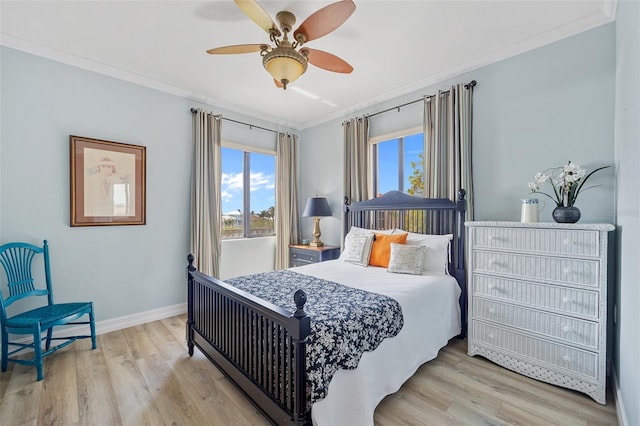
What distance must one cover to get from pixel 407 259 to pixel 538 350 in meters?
1.20

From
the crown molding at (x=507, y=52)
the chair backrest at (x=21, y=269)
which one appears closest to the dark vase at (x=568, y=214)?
the crown molding at (x=507, y=52)

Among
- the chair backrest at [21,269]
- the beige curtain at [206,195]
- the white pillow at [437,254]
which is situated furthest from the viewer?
the beige curtain at [206,195]

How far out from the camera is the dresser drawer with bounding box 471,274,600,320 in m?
2.04

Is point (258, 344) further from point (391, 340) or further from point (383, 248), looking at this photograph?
point (383, 248)

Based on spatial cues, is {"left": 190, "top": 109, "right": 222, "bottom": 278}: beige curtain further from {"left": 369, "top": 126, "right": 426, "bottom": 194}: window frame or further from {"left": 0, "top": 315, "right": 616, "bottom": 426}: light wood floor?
{"left": 369, "top": 126, "right": 426, "bottom": 194}: window frame

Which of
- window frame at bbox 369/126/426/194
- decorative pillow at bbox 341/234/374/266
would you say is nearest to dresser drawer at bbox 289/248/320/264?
decorative pillow at bbox 341/234/374/266

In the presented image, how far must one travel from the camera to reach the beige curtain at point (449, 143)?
3033 millimetres

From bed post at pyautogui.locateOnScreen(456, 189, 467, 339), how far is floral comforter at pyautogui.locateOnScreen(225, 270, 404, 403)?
1203mm

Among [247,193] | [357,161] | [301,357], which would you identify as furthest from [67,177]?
[357,161]

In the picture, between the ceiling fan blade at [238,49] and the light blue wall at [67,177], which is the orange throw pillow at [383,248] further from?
the light blue wall at [67,177]

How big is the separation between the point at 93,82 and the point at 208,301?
2679mm

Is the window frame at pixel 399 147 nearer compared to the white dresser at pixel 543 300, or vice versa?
the white dresser at pixel 543 300

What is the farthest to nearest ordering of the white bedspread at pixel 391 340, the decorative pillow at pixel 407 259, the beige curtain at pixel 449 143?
the beige curtain at pixel 449 143, the decorative pillow at pixel 407 259, the white bedspread at pixel 391 340

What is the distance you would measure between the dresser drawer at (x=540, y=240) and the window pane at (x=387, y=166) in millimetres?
1487
